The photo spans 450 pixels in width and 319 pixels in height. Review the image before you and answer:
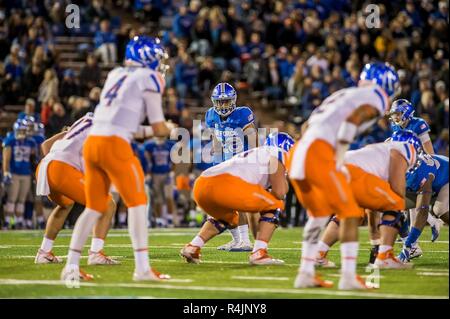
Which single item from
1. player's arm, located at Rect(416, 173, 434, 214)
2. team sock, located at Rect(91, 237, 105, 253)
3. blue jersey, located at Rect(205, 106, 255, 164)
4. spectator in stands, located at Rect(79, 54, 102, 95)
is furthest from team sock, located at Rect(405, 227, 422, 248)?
spectator in stands, located at Rect(79, 54, 102, 95)

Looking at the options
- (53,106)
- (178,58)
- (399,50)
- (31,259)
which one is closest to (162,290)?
(31,259)

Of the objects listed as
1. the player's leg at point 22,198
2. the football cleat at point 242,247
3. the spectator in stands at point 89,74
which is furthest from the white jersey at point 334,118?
the spectator in stands at point 89,74

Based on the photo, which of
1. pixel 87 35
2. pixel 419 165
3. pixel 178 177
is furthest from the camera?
pixel 87 35

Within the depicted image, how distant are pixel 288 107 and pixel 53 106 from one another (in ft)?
19.8

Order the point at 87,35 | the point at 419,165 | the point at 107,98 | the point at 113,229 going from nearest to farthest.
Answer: the point at 107,98
the point at 419,165
the point at 113,229
the point at 87,35

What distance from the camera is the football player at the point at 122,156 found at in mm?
8344

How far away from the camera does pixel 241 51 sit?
74.7 ft

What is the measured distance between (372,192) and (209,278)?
5.69 feet

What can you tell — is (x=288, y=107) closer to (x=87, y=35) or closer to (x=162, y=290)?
(x=87, y=35)

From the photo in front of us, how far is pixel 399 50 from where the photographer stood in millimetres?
23344

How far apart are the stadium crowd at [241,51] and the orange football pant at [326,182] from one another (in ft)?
35.6

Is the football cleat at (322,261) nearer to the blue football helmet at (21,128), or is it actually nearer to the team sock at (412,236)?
the team sock at (412,236)

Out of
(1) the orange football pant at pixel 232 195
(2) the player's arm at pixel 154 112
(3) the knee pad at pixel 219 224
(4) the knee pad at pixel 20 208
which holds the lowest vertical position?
(4) the knee pad at pixel 20 208

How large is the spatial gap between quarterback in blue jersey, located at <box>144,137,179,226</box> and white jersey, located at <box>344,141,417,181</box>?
9740mm
